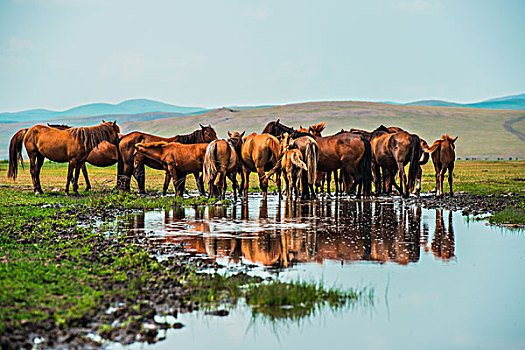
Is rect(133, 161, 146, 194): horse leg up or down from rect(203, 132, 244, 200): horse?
down

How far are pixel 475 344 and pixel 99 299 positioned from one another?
12.4ft

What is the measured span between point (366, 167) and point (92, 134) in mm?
10120

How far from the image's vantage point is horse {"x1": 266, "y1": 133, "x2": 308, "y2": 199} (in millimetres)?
18466

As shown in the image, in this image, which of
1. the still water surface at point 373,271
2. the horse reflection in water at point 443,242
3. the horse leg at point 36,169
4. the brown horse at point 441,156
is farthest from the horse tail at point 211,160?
the brown horse at point 441,156

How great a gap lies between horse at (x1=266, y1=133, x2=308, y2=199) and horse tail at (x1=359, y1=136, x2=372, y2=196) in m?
3.20

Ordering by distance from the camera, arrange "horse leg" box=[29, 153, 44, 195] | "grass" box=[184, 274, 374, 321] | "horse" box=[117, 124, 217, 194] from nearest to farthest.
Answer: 1. "grass" box=[184, 274, 374, 321]
2. "horse leg" box=[29, 153, 44, 195]
3. "horse" box=[117, 124, 217, 194]

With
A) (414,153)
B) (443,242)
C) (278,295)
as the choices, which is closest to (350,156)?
(414,153)

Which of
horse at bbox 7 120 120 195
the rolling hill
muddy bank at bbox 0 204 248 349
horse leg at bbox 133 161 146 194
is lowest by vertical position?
muddy bank at bbox 0 204 248 349

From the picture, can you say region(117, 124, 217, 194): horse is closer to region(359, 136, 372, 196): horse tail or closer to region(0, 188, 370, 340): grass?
region(359, 136, 372, 196): horse tail

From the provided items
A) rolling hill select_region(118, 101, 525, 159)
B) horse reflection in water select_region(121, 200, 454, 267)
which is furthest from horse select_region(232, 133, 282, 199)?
rolling hill select_region(118, 101, 525, 159)

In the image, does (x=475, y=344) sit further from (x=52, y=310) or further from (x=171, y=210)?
(x=171, y=210)

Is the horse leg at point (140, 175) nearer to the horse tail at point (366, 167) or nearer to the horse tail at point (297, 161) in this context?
the horse tail at point (297, 161)

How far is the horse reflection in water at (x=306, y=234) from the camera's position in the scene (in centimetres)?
920

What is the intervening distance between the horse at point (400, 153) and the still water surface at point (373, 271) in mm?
5833
